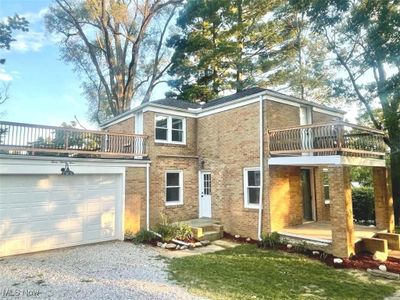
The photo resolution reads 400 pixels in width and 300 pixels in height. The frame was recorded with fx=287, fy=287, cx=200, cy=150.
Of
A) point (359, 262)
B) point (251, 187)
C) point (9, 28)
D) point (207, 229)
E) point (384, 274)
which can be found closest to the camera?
point (9, 28)

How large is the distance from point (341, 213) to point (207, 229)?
5539 millimetres

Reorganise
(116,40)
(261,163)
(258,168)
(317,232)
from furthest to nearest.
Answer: (116,40), (258,168), (261,163), (317,232)

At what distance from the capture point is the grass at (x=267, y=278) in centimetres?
650

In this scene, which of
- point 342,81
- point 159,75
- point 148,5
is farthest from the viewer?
point 159,75

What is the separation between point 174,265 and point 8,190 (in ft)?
20.3

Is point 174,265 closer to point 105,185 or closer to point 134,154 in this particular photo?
point 105,185

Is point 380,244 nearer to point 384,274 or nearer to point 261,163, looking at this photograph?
point 384,274

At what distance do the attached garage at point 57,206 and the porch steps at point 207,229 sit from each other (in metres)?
3.10

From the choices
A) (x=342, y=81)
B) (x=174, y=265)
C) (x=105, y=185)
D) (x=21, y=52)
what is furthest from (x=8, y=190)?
(x=342, y=81)

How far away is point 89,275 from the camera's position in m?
7.44

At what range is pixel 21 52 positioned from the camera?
14133 millimetres

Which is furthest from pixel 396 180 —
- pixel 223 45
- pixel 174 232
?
pixel 223 45

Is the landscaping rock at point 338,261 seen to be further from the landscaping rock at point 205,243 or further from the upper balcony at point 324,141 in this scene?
the landscaping rock at point 205,243

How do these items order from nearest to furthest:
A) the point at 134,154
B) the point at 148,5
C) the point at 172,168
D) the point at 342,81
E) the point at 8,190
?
1. the point at 8,190
2. the point at 134,154
3. the point at 172,168
4. the point at 342,81
5. the point at 148,5
